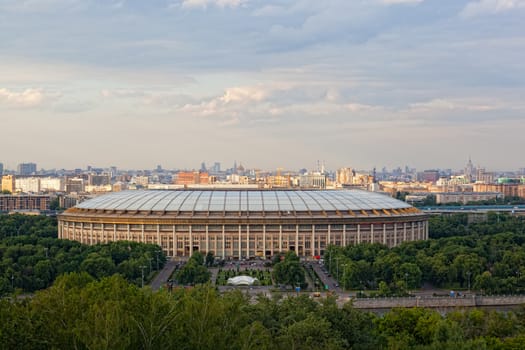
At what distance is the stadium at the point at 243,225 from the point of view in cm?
9844

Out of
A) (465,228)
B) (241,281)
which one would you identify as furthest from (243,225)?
(465,228)

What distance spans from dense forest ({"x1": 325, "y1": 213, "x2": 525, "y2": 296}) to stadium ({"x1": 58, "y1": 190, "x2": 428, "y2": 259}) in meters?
10.2

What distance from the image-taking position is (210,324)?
34844 millimetres

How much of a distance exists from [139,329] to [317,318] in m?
12.6

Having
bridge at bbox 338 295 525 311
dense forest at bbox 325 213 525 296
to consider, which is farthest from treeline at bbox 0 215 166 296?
bridge at bbox 338 295 525 311

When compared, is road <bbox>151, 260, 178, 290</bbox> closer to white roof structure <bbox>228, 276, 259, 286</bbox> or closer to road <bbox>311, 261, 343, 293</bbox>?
white roof structure <bbox>228, 276, 259, 286</bbox>

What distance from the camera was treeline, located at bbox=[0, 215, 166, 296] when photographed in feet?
229

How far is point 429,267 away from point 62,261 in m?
34.8

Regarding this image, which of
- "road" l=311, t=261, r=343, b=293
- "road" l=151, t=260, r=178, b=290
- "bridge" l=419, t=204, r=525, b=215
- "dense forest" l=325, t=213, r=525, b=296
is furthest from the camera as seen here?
"bridge" l=419, t=204, r=525, b=215

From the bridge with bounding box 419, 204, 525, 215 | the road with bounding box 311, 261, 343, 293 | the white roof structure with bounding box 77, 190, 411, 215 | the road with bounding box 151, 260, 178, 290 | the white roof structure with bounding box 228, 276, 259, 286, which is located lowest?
the road with bounding box 151, 260, 178, 290

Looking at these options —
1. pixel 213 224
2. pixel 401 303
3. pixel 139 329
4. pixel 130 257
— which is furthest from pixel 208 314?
pixel 213 224

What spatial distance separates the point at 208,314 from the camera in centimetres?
3528

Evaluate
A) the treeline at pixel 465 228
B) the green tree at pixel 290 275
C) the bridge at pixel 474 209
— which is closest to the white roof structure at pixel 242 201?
the treeline at pixel 465 228

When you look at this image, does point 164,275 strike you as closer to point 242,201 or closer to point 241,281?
point 241,281
